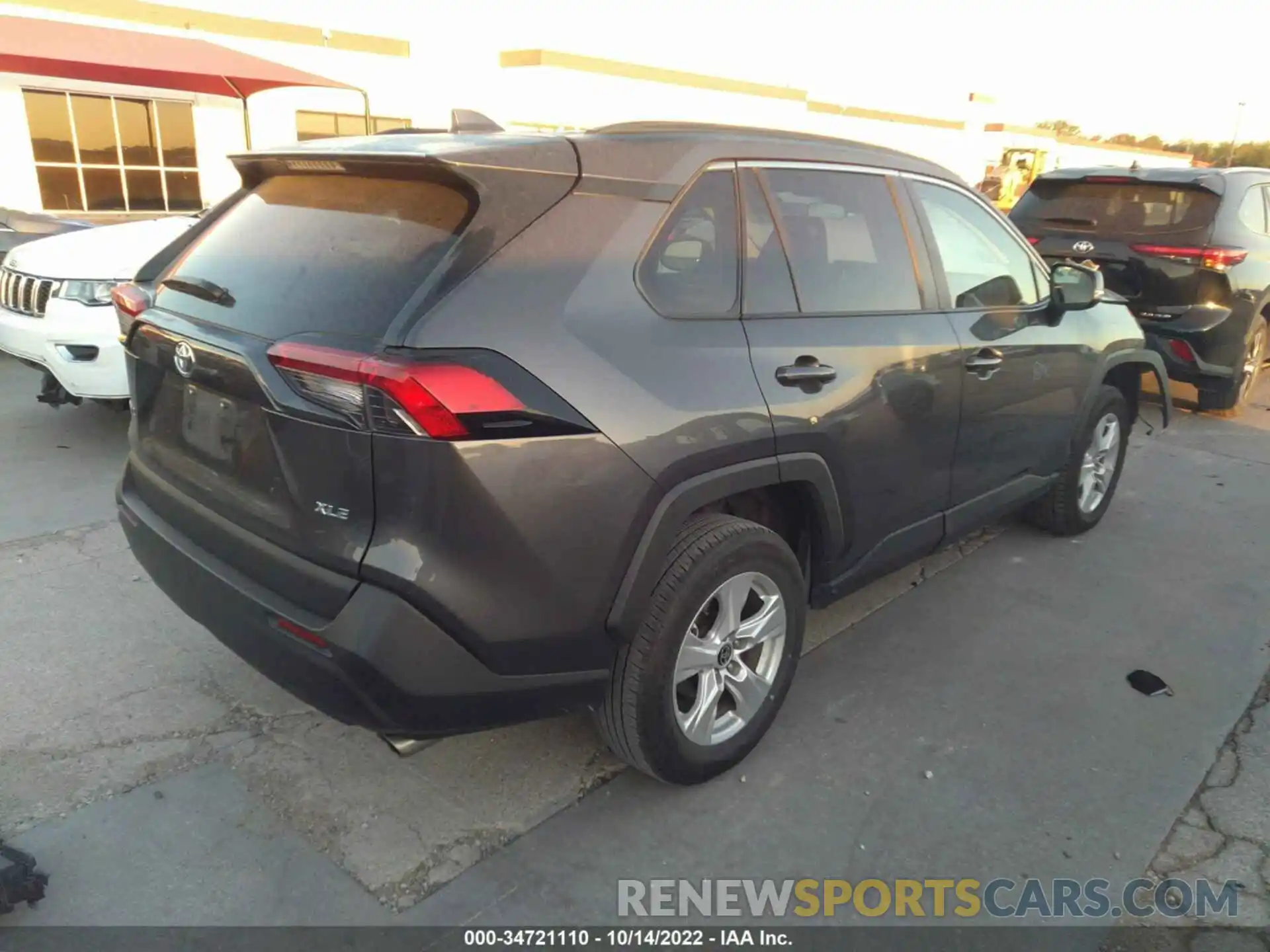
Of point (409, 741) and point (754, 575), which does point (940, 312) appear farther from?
point (409, 741)

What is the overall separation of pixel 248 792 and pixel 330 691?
31.0 inches

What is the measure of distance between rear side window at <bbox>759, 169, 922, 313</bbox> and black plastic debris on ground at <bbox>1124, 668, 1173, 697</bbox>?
5.40 ft

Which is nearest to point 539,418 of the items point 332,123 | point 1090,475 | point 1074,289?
point 1074,289

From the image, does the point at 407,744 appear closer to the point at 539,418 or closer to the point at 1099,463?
the point at 539,418

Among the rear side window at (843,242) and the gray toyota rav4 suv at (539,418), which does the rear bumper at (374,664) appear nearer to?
the gray toyota rav4 suv at (539,418)

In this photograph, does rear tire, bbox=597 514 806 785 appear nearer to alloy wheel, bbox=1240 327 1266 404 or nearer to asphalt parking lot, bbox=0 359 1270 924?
asphalt parking lot, bbox=0 359 1270 924

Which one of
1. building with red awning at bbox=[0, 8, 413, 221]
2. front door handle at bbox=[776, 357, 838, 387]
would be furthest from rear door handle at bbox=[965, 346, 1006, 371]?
building with red awning at bbox=[0, 8, 413, 221]

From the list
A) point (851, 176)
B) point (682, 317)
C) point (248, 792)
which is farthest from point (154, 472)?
point (851, 176)

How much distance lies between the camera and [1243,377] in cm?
720

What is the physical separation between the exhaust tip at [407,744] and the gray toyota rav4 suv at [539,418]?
0.49ft

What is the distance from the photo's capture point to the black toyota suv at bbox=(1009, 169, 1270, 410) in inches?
259

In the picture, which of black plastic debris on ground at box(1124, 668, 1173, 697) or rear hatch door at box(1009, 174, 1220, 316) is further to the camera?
rear hatch door at box(1009, 174, 1220, 316)

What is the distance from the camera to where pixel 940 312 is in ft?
11.0

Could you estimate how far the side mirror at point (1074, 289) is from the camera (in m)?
3.96
